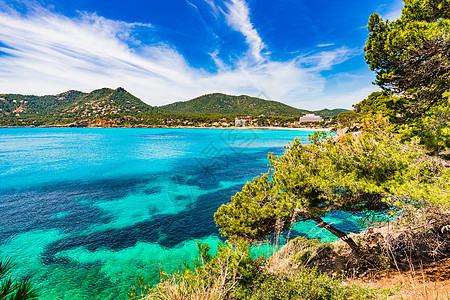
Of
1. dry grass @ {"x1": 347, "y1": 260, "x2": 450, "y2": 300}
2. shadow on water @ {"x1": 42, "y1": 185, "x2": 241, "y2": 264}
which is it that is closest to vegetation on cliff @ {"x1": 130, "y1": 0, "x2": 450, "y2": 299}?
dry grass @ {"x1": 347, "y1": 260, "x2": 450, "y2": 300}

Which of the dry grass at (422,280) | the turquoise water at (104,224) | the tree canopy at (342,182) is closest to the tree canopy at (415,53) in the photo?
the tree canopy at (342,182)

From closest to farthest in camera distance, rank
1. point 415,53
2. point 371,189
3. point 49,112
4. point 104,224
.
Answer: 1. point 371,189
2. point 415,53
3. point 104,224
4. point 49,112

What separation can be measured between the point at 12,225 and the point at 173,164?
76.0 feet

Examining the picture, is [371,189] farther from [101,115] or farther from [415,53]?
[101,115]

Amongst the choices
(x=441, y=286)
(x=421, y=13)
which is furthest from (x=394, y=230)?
(x=421, y=13)

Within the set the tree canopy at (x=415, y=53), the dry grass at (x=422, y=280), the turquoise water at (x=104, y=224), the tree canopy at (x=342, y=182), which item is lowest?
the turquoise water at (x=104, y=224)

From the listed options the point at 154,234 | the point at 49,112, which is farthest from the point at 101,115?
the point at 154,234

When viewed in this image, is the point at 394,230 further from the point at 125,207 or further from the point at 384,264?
the point at 125,207

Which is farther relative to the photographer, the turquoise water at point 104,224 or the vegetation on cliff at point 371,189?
the turquoise water at point 104,224

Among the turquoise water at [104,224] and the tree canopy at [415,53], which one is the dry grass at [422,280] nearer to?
the tree canopy at [415,53]

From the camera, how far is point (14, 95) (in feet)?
651

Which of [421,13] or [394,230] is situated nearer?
[394,230]

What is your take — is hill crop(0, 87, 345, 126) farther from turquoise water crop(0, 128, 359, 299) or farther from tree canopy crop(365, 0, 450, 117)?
tree canopy crop(365, 0, 450, 117)

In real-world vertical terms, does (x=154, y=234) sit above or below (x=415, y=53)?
below
